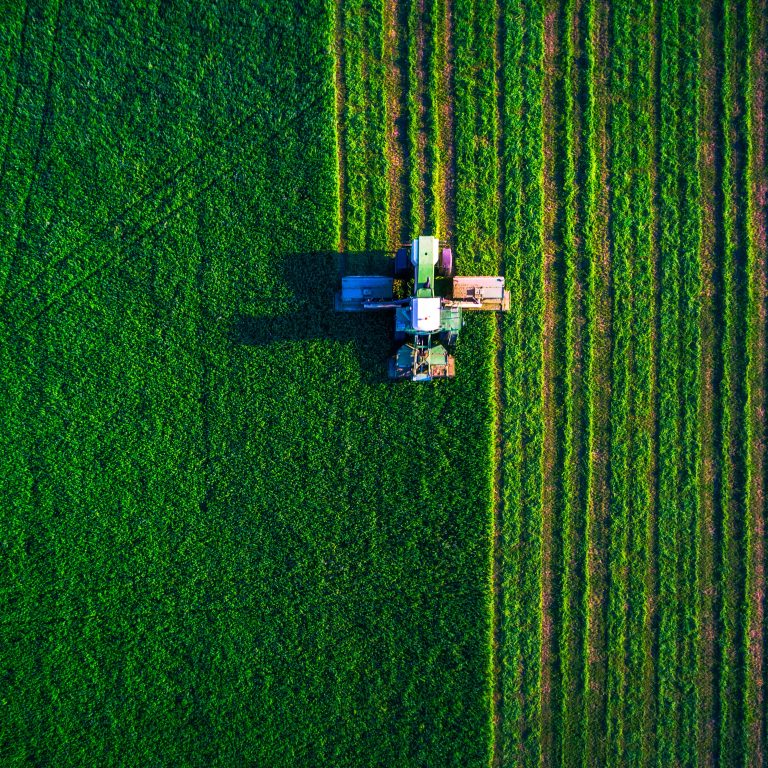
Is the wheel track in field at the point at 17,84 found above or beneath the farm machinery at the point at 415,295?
above

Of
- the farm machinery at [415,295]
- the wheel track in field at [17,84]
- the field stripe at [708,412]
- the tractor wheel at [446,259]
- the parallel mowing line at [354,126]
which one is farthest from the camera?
the field stripe at [708,412]

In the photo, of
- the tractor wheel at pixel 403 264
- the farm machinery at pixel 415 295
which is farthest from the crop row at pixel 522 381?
the tractor wheel at pixel 403 264

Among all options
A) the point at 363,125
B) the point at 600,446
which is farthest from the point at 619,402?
the point at 363,125

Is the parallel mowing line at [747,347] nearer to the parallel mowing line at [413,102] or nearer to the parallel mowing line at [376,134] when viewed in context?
the parallel mowing line at [413,102]

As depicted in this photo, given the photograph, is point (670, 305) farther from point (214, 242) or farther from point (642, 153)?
point (214, 242)

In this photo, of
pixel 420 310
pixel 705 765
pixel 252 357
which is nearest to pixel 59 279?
pixel 252 357

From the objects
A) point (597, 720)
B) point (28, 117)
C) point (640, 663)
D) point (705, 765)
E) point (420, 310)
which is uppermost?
point (28, 117)
